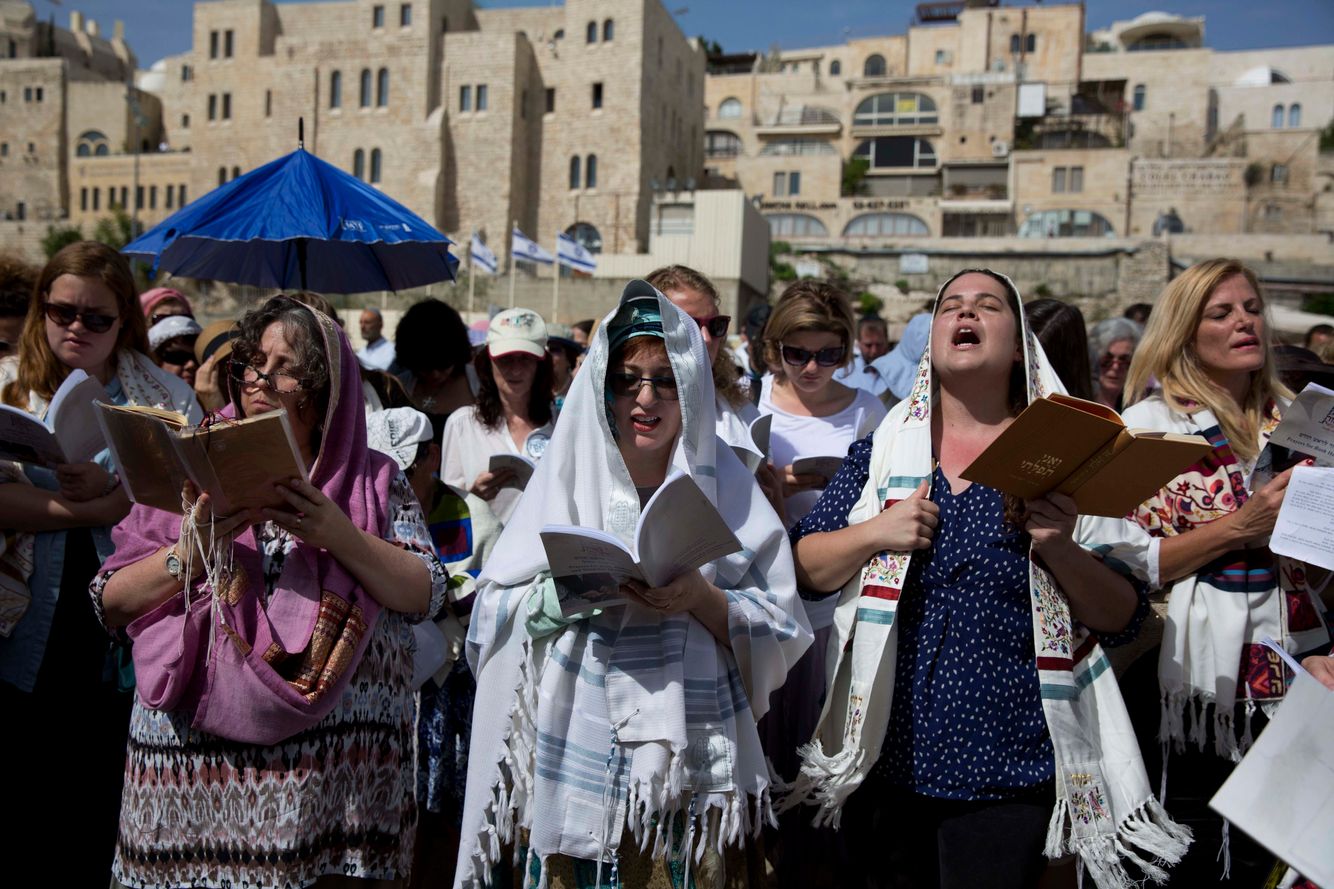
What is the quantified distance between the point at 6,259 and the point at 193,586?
2583mm

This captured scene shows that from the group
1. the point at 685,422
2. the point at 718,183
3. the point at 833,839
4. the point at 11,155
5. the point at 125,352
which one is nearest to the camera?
the point at 685,422

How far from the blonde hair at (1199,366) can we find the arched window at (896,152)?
50070mm

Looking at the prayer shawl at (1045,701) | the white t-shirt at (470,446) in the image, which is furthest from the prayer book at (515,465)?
the prayer shawl at (1045,701)

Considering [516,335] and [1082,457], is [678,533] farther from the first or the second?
[516,335]

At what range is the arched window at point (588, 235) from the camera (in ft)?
143

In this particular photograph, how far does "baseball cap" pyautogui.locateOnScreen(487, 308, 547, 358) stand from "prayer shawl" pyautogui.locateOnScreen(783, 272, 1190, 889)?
1868 mm

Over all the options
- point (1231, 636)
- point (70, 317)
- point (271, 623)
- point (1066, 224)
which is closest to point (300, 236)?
point (70, 317)

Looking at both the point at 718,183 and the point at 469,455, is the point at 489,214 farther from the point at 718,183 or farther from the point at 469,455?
the point at 469,455

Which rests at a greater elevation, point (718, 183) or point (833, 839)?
point (718, 183)

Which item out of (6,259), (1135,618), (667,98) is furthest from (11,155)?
(1135,618)

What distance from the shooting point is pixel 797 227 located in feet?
153

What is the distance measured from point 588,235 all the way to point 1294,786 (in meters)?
43.6

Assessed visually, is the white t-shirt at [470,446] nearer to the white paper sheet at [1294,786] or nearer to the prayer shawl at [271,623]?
the prayer shawl at [271,623]

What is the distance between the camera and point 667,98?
151 feet
